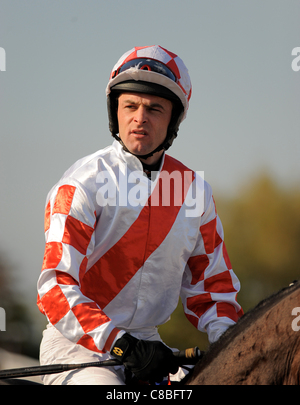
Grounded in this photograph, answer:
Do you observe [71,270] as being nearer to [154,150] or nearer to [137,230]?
[137,230]

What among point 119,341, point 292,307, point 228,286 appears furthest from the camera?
point 228,286

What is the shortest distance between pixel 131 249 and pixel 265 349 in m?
1.28

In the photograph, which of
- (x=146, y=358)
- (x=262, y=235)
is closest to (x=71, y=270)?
(x=146, y=358)

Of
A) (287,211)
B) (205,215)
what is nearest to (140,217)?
→ (205,215)

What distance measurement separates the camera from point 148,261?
2766 mm

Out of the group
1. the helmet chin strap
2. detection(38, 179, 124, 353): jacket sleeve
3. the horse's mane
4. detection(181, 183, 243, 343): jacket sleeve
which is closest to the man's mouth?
the helmet chin strap

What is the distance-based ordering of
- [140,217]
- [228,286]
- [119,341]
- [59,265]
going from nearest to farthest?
[119,341], [59,265], [140,217], [228,286]

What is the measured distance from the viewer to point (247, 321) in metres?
1.77

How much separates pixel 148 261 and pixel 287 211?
2069 cm

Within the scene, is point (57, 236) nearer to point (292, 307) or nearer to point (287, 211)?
point (292, 307)

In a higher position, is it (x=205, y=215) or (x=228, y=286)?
(x=205, y=215)

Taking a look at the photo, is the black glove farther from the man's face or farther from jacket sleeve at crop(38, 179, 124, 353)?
the man's face

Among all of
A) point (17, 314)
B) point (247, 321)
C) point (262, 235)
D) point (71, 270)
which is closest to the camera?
point (247, 321)
